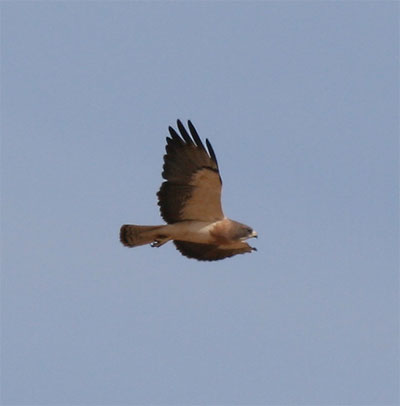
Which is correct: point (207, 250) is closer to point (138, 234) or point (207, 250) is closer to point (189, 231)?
point (189, 231)

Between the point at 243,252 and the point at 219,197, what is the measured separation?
1.21m

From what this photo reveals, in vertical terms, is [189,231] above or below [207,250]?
above

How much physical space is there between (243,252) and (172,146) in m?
2.28

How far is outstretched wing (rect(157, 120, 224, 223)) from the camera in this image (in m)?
56.1

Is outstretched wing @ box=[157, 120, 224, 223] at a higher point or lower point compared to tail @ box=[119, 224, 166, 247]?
higher

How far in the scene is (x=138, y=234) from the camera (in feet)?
185

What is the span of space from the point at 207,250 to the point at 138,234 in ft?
4.45

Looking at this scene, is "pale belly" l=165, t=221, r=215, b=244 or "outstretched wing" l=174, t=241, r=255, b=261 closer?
"pale belly" l=165, t=221, r=215, b=244

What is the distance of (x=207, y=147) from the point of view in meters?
56.1

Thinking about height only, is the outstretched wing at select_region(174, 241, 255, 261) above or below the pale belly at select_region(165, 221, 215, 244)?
below

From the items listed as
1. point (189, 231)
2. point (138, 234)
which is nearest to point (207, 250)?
point (189, 231)

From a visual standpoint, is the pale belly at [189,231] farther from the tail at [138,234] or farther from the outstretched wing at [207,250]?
the outstretched wing at [207,250]

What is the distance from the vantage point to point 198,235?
185ft

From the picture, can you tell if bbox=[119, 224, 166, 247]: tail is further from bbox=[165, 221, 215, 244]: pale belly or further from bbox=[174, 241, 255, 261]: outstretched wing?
bbox=[174, 241, 255, 261]: outstretched wing
